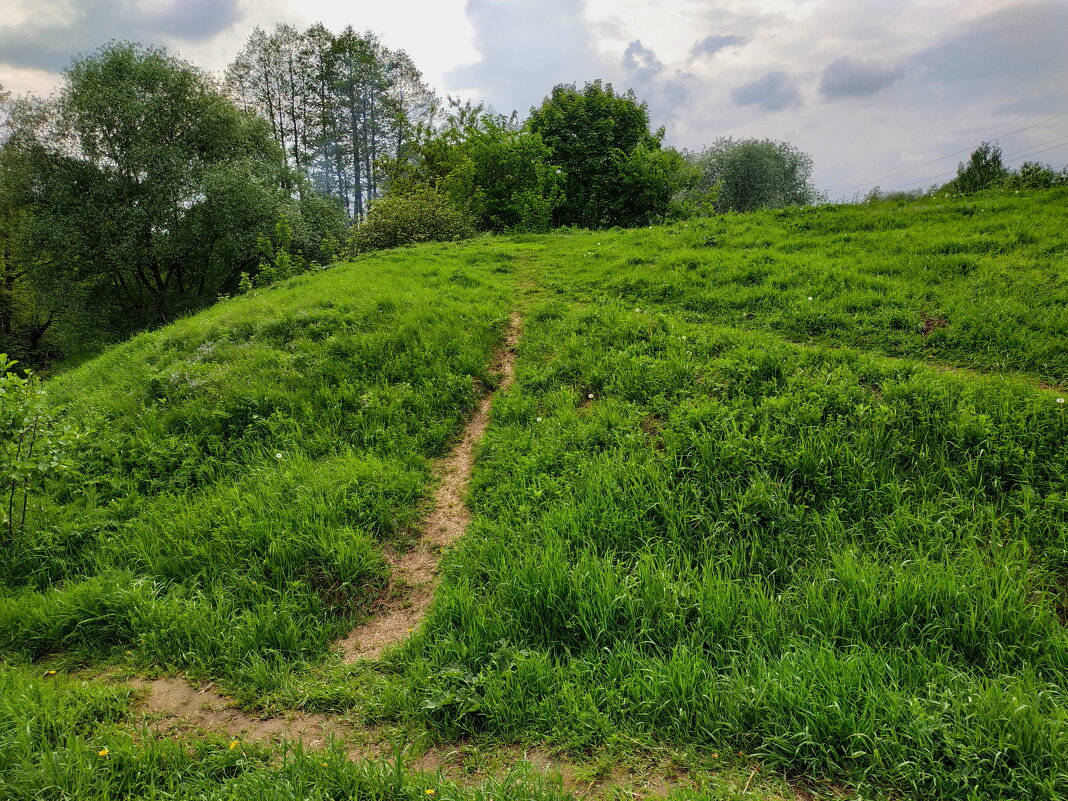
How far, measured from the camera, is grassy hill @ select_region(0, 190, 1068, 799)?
2643mm

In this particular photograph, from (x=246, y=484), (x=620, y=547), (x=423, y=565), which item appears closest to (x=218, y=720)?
(x=423, y=565)

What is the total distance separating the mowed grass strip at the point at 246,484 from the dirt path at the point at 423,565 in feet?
0.61

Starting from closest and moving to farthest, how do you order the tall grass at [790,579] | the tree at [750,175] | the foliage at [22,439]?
the tall grass at [790,579] → the foliage at [22,439] → the tree at [750,175]

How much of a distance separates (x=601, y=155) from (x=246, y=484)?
29200 millimetres

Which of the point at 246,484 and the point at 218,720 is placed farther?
the point at 246,484

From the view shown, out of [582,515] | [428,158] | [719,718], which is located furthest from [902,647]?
[428,158]

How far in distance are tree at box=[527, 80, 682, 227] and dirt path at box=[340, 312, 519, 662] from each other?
2565 cm

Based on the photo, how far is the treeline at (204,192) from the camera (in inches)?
913

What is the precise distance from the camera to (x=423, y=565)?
4.69m

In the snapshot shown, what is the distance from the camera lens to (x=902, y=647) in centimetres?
300

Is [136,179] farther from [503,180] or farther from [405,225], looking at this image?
[503,180]

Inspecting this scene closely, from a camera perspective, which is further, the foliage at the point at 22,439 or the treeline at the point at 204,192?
the treeline at the point at 204,192

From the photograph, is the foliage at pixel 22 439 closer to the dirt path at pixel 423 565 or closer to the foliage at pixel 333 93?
the dirt path at pixel 423 565

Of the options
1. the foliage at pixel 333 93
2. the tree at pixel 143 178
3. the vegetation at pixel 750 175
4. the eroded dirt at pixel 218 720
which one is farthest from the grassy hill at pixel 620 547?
the vegetation at pixel 750 175
